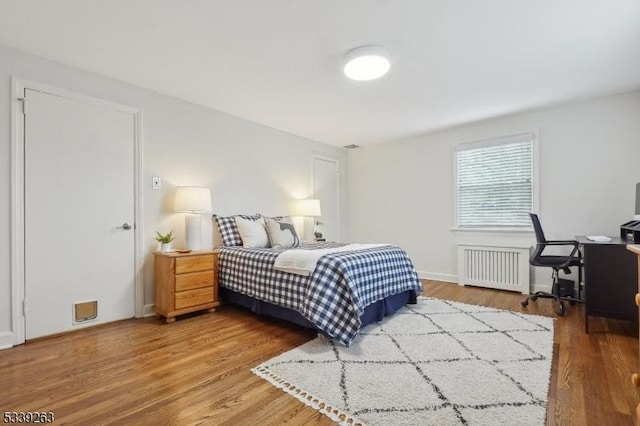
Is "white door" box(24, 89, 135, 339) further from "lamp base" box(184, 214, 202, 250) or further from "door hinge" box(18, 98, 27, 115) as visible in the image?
"lamp base" box(184, 214, 202, 250)

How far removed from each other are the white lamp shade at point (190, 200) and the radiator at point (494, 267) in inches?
138

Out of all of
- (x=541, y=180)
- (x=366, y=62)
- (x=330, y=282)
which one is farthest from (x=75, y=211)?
(x=541, y=180)

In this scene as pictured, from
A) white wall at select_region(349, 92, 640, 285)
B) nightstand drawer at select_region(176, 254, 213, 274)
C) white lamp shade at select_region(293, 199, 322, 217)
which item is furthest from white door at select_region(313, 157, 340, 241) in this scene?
nightstand drawer at select_region(176, 254, 213, 274)

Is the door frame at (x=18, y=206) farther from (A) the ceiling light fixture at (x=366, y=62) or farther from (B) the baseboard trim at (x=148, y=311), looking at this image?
(A) the ceiling light fixture at (x=366, y=62)

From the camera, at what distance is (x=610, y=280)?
2506 mm

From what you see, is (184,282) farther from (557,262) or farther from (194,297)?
(557,262)

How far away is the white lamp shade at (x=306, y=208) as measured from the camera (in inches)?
179

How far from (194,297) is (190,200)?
0.98 metres

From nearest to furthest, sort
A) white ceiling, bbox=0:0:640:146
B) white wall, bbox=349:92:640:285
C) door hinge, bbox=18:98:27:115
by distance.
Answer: white ceiling, bbox=0:0:640:146
door hinge, bbox=18:98:27:115
white wall, bbox=349:92:640:285

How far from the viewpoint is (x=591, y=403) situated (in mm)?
1560

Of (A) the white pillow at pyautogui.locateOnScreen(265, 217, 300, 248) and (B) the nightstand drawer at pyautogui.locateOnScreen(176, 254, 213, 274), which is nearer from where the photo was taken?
(B) the nightstand drawer at pyautogui.locateOnScreen(176, 254, 213, 274)

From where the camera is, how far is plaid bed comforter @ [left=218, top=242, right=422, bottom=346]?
7.47ft

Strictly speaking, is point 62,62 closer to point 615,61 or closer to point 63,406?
point 63,406

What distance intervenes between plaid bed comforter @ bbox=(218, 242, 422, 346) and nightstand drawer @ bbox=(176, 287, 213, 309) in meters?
0.20
